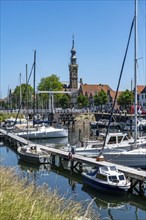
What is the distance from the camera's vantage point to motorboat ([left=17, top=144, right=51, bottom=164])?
1305 inches

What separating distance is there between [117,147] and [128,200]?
1102 centimetres

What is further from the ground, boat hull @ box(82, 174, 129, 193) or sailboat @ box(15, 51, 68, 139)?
sailboat @ box(15, 51, 68, 139)

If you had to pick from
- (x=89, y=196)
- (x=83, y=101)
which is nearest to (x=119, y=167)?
(x=89, y=196)

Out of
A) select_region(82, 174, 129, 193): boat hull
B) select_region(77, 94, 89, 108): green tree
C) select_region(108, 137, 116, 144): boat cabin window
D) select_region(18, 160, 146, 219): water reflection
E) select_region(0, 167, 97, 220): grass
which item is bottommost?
select_region(18, 160, 146, 219): water reflection

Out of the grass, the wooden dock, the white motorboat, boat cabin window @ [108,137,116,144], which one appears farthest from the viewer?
boat cabin window @ [108,137,116,144]

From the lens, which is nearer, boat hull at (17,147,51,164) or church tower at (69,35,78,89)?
boat hull at (17,147,51,164)

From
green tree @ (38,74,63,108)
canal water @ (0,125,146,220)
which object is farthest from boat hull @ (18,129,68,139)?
green tree @ (38,74,63,108)

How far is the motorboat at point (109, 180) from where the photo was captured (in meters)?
21.6

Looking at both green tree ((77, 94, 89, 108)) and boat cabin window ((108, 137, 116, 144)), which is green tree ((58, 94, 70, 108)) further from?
boat cabin window ((108, 137, 116, 144))

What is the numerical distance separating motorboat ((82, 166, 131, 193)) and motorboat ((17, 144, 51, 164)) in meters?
10.2

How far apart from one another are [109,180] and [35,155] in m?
12.9

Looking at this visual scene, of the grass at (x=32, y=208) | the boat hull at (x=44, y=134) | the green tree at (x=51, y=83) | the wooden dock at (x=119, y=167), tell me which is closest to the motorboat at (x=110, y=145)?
the wooden dock at (x=119, y=167)

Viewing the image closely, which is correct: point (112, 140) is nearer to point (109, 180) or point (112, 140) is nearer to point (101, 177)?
point (101, 177)

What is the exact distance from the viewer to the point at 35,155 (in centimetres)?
3353
